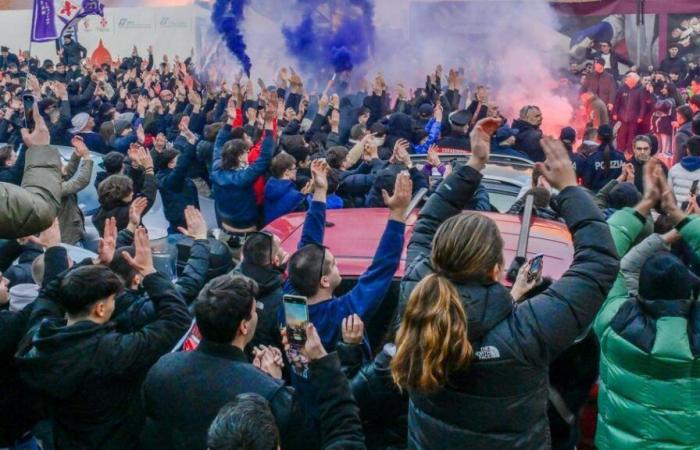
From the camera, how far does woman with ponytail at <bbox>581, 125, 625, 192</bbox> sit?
810 cm

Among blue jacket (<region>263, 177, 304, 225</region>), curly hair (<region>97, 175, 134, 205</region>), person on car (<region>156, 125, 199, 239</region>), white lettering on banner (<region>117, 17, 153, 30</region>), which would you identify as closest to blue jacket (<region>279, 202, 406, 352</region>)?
curly hair (<region>97, 175, 134, 205</region>)

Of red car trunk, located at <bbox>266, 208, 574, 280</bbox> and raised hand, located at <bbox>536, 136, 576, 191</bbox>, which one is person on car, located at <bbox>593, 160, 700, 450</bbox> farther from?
raised hand, located at <bbox>536, 136, 576, 191</bbox>

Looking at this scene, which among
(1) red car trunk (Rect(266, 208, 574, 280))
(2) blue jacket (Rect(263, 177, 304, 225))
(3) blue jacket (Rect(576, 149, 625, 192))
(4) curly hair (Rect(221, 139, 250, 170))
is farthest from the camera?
(3) blue jacket (Rect(576, 149, 625, 192))

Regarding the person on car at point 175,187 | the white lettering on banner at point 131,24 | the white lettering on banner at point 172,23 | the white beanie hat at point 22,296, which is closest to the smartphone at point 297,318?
the white beanie hat at point 22,296

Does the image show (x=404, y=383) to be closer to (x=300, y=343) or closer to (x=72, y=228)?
(x=300, y=343)

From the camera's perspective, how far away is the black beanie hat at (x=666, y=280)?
10.3 ft

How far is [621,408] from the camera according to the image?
132 inches

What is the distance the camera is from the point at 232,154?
6836mm

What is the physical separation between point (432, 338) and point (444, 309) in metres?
0.09

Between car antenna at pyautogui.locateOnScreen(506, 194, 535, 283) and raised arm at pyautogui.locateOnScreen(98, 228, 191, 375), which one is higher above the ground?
car antenna at pyautogui.locateOnScreen(506, 194, 535, 283)

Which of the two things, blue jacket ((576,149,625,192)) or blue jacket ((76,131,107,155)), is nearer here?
blue jacket ((576,149,625,192))

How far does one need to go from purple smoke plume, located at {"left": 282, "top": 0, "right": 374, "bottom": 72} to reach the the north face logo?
1578cm

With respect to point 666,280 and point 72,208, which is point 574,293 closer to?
point 666,280

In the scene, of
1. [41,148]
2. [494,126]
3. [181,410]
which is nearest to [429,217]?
[494,126]
